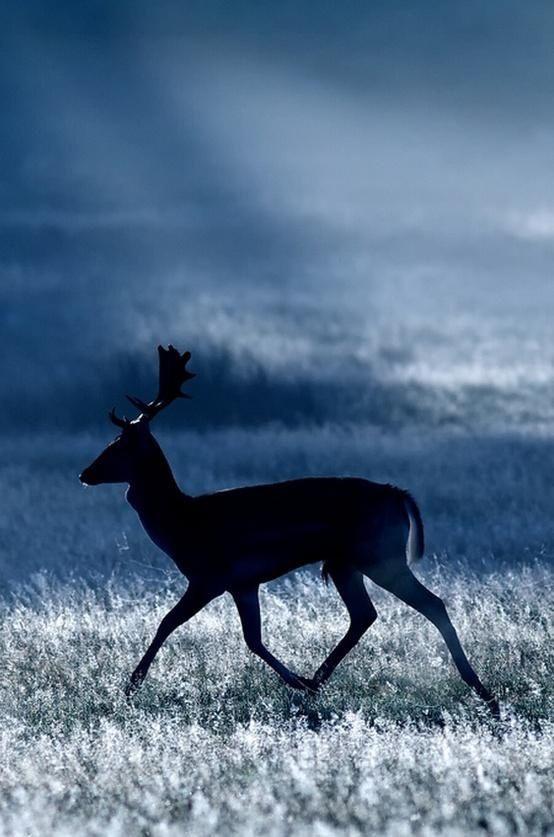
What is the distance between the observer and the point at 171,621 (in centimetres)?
1021

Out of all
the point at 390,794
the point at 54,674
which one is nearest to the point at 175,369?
the point at 54,674

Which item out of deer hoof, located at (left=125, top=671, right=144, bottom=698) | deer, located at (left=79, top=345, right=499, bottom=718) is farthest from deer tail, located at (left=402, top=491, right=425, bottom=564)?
deer hoof, located at (left=125, top=671, right=144, bottom=698)

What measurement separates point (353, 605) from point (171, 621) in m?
1.23

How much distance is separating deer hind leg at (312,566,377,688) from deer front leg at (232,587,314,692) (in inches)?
17.6

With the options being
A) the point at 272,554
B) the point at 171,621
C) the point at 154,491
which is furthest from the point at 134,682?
the point at 154,491

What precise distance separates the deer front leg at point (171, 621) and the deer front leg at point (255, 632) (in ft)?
0.58

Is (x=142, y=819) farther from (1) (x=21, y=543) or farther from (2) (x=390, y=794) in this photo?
(1) (x=21, y=543)

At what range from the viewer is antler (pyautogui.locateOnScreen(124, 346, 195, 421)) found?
35.3 ft

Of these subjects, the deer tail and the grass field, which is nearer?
the grass field

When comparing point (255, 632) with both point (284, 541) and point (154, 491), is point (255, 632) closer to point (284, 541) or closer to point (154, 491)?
point (284, 541)

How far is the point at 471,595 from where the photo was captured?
1262 cm

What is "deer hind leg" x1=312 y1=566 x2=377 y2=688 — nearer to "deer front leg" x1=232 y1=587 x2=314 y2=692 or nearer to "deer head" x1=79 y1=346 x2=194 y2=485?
"deer front leg" x1=232 y1=587 x2=314 y2=692

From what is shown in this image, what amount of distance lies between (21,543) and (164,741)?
10223mm

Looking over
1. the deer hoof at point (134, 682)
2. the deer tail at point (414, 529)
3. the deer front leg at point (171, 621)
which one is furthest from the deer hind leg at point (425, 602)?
the deer hoof at point (134, 682)
